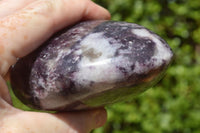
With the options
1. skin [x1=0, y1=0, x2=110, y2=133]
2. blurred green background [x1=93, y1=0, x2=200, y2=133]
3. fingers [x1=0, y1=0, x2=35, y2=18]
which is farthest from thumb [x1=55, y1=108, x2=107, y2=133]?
blurred green background [x1=93, y1=0, x2=200, y2=133]

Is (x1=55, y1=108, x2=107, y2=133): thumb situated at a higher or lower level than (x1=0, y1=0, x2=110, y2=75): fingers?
lower

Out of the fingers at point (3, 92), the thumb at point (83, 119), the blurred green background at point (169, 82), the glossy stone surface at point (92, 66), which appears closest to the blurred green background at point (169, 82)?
the blurred green background at point (169, 82)

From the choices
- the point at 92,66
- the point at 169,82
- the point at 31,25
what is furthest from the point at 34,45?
the point at 169,82

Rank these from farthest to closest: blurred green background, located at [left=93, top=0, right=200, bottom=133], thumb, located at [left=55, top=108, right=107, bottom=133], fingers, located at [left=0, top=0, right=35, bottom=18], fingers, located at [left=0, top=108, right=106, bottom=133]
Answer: blurred green background, located at [left=93, top=0, right=200, bottom=133] → fingers, located at [left=0, top=0, right=35, bottom=18] → thumb, located at [left=55, top=108, right=107, bottom=133] → fingers, located at [left=0, top=108, right=106, bottom=133]

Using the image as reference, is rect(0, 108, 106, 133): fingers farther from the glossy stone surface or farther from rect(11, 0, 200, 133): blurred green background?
rect(11, 0, 200, 133): blurred green background

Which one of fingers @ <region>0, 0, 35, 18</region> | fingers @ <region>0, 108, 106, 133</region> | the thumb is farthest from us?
fingers @ <region>0, 0, 35, 18</region>

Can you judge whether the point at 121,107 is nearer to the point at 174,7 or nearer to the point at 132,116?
the point at 132,116

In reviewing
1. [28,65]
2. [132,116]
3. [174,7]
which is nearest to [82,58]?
[28,65]
